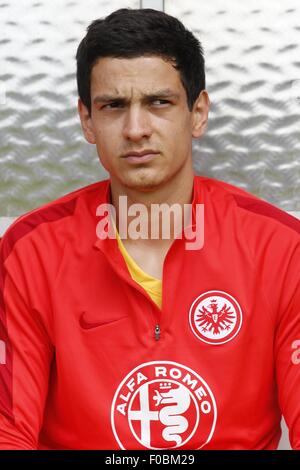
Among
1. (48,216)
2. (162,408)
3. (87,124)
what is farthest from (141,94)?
(162,408)

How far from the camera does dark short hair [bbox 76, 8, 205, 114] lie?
5.50 ft

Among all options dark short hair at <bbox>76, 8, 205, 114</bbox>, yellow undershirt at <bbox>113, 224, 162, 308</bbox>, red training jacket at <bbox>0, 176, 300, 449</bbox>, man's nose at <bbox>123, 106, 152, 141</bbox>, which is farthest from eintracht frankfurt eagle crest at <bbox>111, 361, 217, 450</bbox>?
dark short hair at <bbox>76, 8, 205, 114</bbox>

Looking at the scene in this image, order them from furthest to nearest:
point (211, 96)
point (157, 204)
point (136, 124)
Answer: point (211, 96) < point (157, 204) < point (136, 124)

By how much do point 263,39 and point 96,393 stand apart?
102 centimetres

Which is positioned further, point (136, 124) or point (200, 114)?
point (200, 114)

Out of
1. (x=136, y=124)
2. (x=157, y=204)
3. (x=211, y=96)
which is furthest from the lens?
(x=211, y=96)

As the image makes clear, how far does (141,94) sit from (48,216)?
14.3 inches

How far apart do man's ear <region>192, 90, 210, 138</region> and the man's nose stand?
183mm

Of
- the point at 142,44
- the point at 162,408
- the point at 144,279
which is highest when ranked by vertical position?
the point at 142,44

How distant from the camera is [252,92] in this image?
209 centimetres

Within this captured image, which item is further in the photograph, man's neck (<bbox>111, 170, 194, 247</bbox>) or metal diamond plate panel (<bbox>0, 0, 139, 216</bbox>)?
metal diamond plate panel (<bbox>0, 0, 139, 216</bbox>)

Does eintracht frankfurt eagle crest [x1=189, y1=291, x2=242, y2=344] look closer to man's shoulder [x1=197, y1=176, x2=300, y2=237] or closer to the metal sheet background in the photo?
man's shoulder [x1=197, y1=176, x2=300, y2=237]

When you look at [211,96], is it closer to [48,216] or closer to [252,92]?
[252,92]

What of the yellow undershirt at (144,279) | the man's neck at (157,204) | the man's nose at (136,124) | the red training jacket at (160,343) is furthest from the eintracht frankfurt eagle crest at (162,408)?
the man's nose at (136,124)
